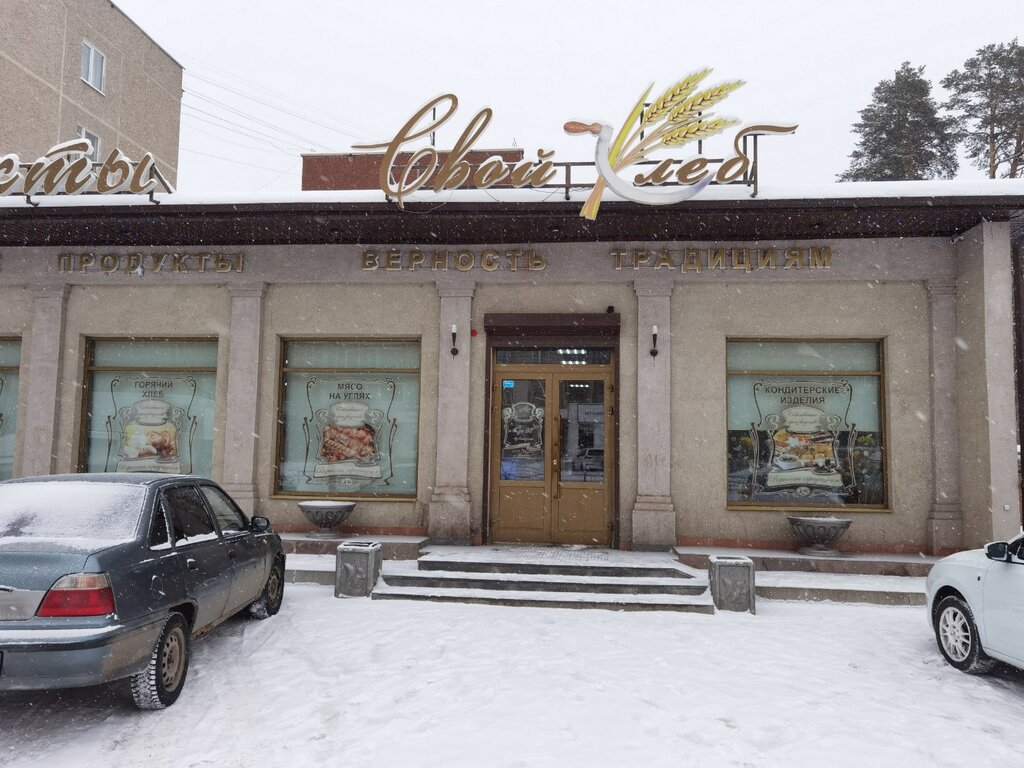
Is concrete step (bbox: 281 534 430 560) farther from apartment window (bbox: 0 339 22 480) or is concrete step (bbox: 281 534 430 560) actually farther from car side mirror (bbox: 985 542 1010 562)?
car side mirror (bbox: 985 542 1010 562)

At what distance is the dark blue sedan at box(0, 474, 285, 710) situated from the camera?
4.25 metres

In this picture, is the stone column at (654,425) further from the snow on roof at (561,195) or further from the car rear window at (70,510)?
the car rear window at (70,510)

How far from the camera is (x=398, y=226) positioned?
10742 millimetres

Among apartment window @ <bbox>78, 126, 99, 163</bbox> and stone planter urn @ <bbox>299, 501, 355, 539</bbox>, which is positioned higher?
apartment window @ <bbox>78, 126, 99, 163</bbox>

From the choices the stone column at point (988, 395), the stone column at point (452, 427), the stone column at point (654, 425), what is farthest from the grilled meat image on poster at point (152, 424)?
the stone column at point (988, 395)

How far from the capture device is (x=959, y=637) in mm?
6172

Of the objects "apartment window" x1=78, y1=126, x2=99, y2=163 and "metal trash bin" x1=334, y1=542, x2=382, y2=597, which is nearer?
"metal trash bin" x1=334, y1=542, x2=382, y2=597

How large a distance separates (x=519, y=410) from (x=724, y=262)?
3.92 m

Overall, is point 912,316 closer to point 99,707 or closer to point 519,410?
point 519,410

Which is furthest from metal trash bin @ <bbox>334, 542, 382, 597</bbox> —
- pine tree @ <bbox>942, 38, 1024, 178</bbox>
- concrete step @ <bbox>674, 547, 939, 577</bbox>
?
pine tree @ <bbox>942, 38, 1024, 178</bbox>

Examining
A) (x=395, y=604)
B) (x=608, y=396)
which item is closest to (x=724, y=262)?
(x=608, y=396)

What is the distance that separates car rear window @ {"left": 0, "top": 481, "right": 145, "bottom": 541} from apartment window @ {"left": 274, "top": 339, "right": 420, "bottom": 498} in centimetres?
615

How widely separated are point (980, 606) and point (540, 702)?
3.71 metres

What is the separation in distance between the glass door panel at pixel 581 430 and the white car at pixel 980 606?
5.14 meters
